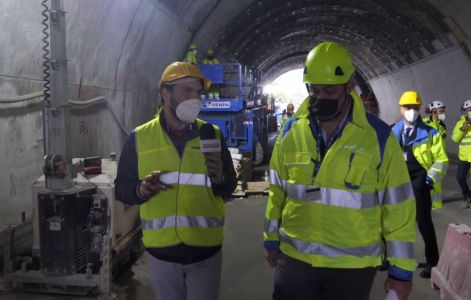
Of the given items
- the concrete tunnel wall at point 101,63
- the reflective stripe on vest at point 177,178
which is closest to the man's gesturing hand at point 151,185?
the reflective stripe on vest at point 177,178

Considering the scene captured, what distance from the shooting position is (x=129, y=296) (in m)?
4.54

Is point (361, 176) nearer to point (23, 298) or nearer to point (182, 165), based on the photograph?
point (182, 165)

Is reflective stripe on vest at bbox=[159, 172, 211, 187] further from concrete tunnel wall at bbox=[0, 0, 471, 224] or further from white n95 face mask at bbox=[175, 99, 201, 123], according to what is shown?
concrete tunnel wall at bbox=[0, 0, 471, 224]

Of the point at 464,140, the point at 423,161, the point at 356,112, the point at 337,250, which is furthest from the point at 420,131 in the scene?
the point at 464,140

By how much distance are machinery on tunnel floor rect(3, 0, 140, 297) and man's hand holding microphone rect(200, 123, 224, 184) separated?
2345 mm

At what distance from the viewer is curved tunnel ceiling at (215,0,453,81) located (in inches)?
608

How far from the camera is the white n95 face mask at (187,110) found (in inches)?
106

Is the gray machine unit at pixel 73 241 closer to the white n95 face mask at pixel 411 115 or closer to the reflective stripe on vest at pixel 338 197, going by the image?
the reflective stripe on vest at pixel 338 197

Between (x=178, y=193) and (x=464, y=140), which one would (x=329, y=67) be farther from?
(x=464, y=140)

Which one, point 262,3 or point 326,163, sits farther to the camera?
point 262,3

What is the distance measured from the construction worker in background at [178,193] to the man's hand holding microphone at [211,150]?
0.04 feet

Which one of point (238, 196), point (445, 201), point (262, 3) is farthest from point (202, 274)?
point (262, 3)

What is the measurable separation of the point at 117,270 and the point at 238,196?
4.35 metres

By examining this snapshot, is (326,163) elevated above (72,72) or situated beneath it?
situated beneath
